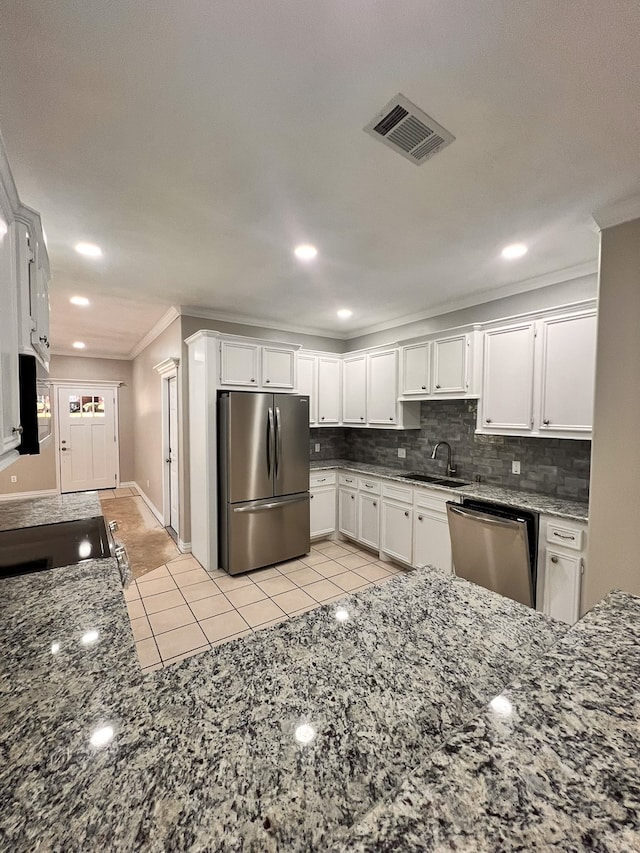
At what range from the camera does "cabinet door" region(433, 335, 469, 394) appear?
11.3 ft

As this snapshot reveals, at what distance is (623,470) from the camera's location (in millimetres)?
2074

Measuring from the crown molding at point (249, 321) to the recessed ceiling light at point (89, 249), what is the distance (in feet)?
4.15

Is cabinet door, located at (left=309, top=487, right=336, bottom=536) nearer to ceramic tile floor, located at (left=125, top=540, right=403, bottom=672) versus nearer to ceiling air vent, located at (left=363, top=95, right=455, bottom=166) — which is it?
ceramic tile floor, located at (left=125, top=540, right=403, bottom=672)

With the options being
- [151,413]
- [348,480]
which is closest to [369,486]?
[348,480]

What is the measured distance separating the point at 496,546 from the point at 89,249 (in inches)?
146

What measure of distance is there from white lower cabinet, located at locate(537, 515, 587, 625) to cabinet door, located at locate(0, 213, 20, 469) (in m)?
3.06

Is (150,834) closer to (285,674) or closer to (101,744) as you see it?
(101,744)

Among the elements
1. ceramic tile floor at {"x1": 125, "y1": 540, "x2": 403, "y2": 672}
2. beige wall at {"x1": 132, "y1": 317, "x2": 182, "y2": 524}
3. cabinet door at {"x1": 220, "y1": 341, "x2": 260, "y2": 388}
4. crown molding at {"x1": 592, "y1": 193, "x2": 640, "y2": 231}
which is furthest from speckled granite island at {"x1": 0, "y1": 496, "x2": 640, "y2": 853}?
beige wall at {"x1": 132, "y1": 317, "x2": 182, "y2": 524}

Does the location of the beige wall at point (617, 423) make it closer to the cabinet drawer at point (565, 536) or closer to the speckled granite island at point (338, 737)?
the cabinet drawer at point (565, 536)

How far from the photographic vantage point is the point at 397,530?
387 cm

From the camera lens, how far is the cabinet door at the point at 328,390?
4801mm

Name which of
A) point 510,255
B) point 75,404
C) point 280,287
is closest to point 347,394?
point 280,287

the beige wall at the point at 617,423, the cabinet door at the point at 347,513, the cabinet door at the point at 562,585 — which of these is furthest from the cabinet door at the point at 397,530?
the beige wall at the point at 617,423

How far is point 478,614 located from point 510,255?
2590mm
